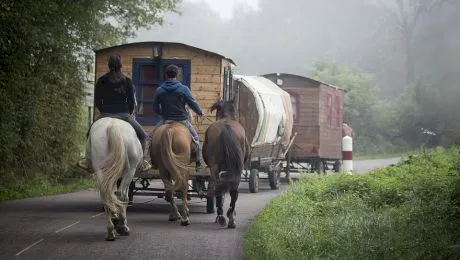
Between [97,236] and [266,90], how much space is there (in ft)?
38.6

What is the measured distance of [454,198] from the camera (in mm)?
13625

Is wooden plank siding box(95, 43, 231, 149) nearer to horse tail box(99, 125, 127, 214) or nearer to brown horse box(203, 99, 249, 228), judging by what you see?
brown horse box(203, 99, 249, 228)

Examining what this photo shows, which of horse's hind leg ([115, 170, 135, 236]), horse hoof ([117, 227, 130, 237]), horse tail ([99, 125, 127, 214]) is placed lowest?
horse hoof ([117, 227, 130, 237])

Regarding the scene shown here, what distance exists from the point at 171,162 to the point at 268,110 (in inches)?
345

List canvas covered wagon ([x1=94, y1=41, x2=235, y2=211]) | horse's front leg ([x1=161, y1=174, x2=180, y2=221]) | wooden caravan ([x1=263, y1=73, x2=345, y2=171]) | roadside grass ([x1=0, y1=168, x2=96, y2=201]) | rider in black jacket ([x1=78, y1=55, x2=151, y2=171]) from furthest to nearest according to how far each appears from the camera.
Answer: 1. wooden caravan ([x1=263, y1=73, x2=345, y2=171])
2. roadside grass ([x1=0, y1=168, x2=96, y2=201])
3. canvas covered wagon ([x1=94, y1=41, x2=235, y2=211])
4. horse's front leg ([x1=161, y1=174, x2=180, y2=221])
5. rider in black jacket ([x1=78, y1=55, x2=151, y2=171])

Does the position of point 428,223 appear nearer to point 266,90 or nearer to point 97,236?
point 97,236

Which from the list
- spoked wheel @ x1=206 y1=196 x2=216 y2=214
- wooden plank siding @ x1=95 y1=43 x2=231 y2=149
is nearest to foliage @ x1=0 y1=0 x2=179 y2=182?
wooden plank siding @ x1=95 y1=43 x2=231 y2=149

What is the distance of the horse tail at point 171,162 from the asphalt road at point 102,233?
0.73 meters

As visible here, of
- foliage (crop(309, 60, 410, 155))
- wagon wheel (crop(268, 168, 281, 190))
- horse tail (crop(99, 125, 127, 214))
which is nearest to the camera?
horse tail (crop(99, 125, 127, 214))

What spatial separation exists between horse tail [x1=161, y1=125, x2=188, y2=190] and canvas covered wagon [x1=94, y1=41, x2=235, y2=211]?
2929mm

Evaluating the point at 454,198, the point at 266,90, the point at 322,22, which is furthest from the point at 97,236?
the point at 322,22

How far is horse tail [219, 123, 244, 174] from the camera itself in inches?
567

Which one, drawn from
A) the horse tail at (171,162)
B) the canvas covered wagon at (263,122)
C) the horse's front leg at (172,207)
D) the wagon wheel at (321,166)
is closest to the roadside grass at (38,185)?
the canvas covered wagon at (263,122)

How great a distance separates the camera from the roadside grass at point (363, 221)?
10586 millimetres
